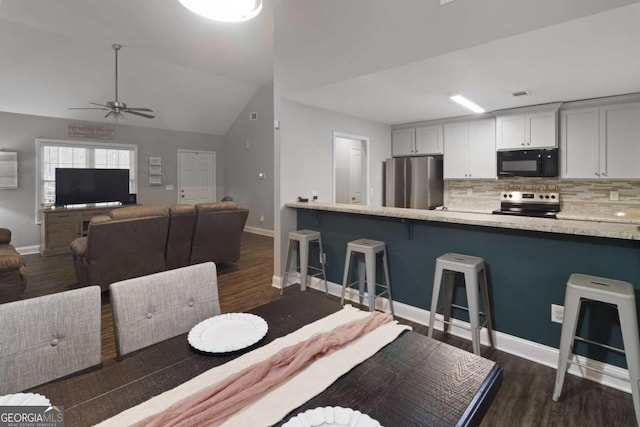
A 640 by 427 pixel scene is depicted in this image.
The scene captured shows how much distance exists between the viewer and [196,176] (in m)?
8.17

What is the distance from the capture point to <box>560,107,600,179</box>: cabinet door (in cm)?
385

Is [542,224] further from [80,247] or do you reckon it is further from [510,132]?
[80,247]

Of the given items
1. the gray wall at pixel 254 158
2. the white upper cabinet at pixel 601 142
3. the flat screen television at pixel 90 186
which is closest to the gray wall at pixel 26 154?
the flat screen television at pixel 90 186

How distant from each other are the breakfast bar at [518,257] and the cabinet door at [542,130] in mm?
1808

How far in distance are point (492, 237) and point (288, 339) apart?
1980 millimetres

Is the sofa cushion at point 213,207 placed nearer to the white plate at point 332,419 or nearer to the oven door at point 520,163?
the white plate at point 332,419

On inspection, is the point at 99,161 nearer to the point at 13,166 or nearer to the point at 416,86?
the point at 13,166

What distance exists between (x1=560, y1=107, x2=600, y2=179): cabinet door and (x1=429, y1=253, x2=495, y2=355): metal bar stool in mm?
2579

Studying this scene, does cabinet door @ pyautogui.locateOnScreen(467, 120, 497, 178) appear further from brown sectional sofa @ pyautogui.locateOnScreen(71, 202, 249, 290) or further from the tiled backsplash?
brown sectional sofa @ pyautogui.locateOnScreen(71, 202, 249, 290)

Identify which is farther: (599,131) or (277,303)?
(599,131)

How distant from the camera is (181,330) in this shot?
4.90ft

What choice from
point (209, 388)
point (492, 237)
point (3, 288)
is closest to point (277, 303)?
point (209, 388)

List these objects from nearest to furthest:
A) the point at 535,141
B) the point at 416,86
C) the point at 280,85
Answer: the point at 416,86 < the point at 280,85 < the point at 535,141

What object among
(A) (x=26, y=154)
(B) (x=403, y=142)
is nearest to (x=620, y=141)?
(B) (x=403, y=142)
